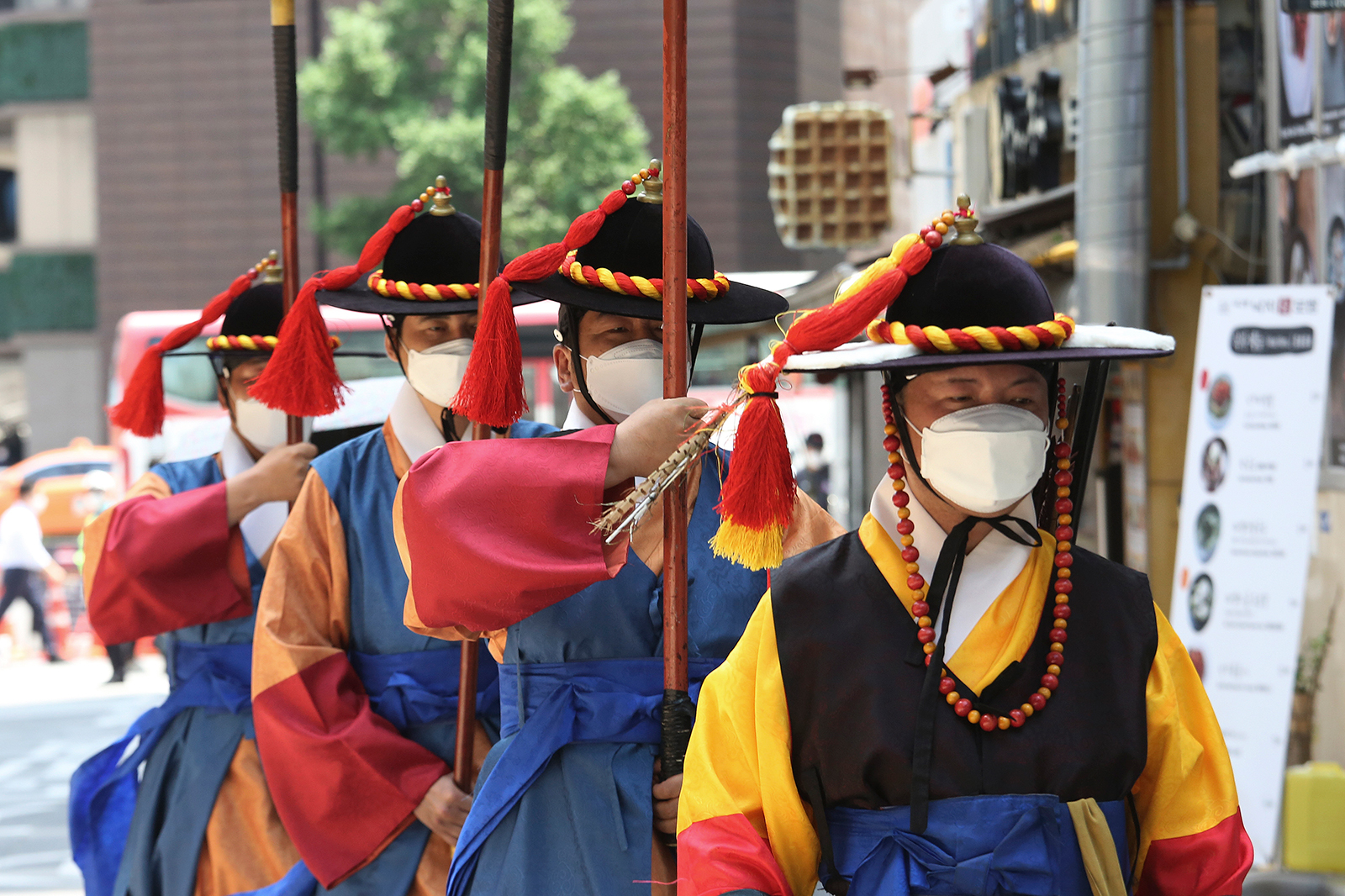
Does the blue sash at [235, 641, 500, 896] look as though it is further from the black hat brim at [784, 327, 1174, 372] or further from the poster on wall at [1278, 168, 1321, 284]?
the poster on wall at [1278, 168, 1321, 284]

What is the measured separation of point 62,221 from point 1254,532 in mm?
25128

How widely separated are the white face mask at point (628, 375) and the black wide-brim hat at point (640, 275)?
0.20 feet

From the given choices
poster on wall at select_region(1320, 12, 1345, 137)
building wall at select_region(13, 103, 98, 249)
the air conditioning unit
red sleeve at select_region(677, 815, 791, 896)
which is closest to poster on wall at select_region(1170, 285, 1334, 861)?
poster on wall at select_region(1320, 12, 1345, 137)

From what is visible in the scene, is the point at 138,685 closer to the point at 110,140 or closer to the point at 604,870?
the point at 604,870

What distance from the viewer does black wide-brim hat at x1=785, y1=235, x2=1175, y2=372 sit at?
6.07 feet

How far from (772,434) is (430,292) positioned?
1329 millimetres

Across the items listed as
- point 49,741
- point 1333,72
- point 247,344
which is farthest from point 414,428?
point 49,741

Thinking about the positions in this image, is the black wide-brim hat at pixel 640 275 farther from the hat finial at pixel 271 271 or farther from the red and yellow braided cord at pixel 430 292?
the hat finial at pixel 271 271

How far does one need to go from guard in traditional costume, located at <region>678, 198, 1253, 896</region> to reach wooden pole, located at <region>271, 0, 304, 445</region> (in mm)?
1796

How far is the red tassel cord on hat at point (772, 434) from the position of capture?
190cm

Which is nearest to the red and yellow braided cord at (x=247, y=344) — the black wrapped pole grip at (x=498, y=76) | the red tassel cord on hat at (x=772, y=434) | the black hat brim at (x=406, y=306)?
the black hat brim at (x=406, y=306)

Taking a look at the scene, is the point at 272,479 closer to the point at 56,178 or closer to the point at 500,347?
the point at 500,347

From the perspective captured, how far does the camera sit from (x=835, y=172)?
37.2ft

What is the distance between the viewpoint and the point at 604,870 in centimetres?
243
